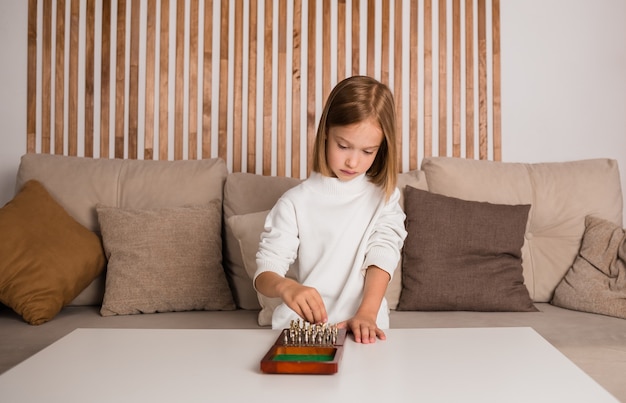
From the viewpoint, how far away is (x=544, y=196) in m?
2.26

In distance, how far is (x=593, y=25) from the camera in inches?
106

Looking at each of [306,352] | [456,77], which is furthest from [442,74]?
[306,352]

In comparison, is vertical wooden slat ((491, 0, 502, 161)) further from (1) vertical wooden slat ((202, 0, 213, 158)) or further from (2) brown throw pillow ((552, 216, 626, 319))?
(1) vertical wooden slat ((202, 0, 213, 158))

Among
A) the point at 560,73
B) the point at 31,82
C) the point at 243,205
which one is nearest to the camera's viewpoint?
the point at 243,205

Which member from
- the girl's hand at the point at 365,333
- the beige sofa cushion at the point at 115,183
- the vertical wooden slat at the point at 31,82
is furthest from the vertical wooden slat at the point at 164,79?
the girl's hand at the point at 365,333

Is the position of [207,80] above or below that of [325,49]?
below

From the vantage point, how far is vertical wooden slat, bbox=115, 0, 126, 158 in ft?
8.50

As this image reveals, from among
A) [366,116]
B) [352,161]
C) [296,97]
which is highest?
[296,97]

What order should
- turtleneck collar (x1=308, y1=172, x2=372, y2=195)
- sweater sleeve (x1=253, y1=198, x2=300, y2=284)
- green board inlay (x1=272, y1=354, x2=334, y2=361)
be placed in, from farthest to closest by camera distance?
turtleneck collar (x1=308, y1=172, x2=372, y2=195), sweater sleeve (x1=253, y1=198, x2=300, y2=284), green board inlay (x1=272, y1=354, x2=334, y2=361)

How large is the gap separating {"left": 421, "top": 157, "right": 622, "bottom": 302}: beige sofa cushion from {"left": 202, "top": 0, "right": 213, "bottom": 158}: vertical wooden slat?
0.99 meters

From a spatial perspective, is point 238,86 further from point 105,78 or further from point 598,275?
point 598,275

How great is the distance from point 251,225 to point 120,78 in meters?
1.14

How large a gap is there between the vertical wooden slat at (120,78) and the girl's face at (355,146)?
1434 millimetres

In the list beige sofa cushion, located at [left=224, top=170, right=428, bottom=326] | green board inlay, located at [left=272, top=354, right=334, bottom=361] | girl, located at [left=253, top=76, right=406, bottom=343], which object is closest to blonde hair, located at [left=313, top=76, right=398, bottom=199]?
girl, located at [left=253, top=76, right=406, bottom=343]
